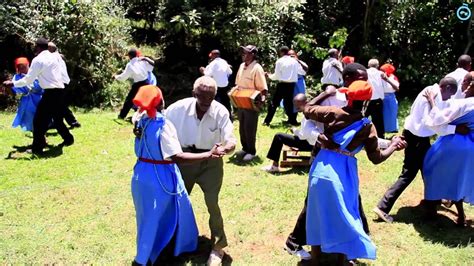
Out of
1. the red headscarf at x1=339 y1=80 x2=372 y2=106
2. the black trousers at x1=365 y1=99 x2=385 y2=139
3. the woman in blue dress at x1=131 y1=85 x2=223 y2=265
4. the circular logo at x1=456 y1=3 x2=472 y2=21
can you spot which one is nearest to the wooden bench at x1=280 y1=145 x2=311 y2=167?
the black trousers at x1=365 y1=99 x2=385 y2=139

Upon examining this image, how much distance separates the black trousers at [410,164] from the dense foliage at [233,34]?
811 centimetres

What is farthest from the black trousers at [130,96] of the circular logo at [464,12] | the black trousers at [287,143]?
the circular logo at [464,12]

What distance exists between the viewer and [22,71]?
9430mm

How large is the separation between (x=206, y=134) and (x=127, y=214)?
1971 mm

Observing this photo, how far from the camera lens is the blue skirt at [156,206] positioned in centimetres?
454

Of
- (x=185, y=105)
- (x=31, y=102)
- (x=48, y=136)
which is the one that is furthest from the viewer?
(x=48, y=136)

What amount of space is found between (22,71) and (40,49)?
1108 mm

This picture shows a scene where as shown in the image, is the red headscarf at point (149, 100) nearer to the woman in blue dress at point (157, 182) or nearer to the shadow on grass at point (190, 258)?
the woman in blue dress at point (157, 182)

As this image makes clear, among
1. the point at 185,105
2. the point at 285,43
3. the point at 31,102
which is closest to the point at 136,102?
the point at 185,105

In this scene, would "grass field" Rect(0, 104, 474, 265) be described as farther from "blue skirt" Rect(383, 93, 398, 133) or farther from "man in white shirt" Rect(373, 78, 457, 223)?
"blue skirt" Rect(383, 93, 398, 133)

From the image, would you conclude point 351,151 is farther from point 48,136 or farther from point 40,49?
point 48,136

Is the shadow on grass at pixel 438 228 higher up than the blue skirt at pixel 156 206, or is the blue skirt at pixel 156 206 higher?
Answer: the blue skirt at pixel 156 206

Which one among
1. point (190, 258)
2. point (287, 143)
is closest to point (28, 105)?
point (287, 143)

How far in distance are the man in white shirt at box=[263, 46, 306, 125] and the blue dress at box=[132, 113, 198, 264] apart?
5.94 metres
